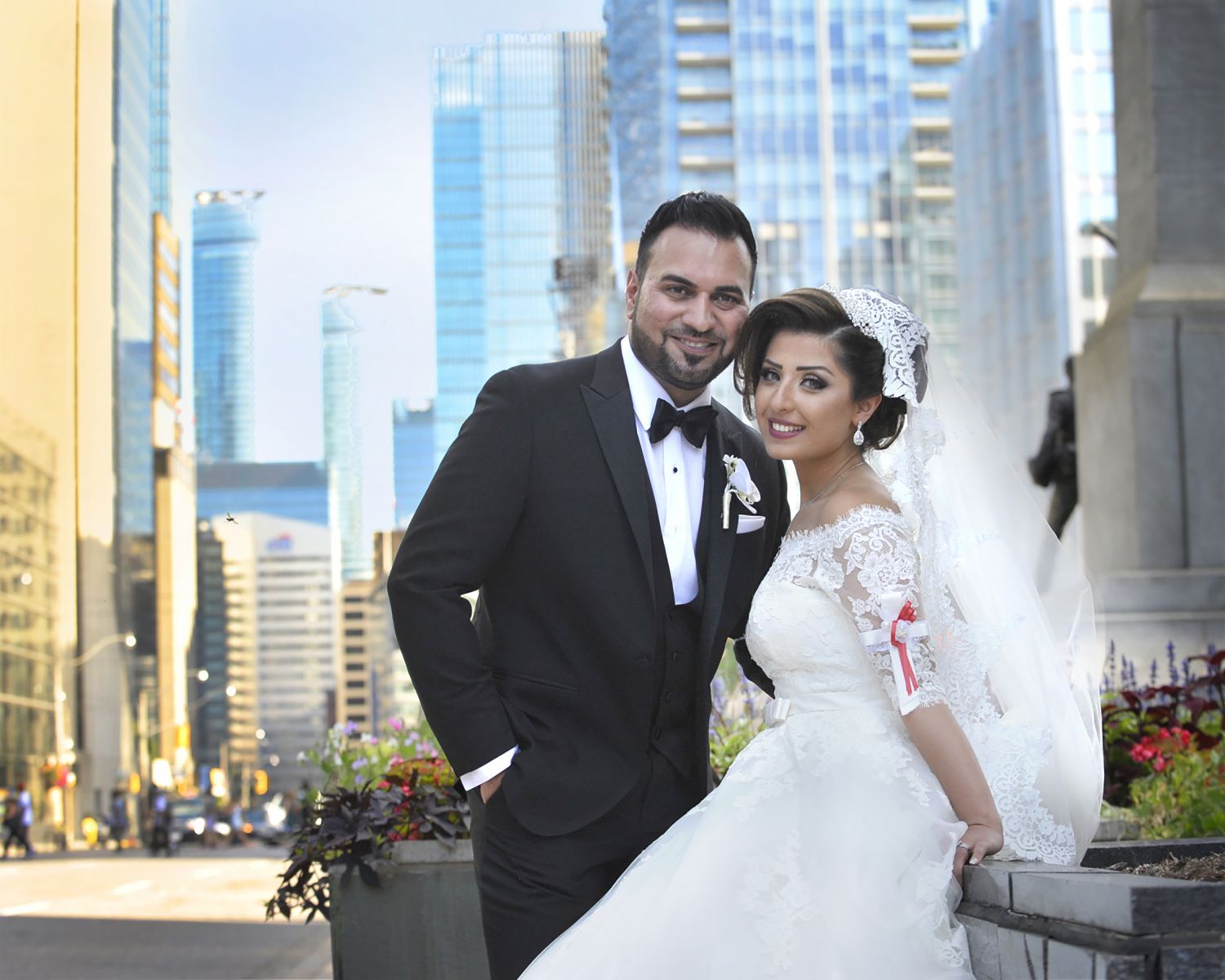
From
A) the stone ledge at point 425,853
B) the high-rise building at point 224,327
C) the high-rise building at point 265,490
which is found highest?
the high-rise building at point 224,327

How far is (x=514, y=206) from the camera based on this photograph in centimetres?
14488

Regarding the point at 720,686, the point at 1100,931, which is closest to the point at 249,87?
the point at 720,686

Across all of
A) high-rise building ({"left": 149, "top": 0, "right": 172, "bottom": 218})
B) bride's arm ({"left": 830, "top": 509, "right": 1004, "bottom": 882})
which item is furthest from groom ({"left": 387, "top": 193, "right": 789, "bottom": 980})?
high-rise building ({"left": 149, "top": 0, "right": 172, "bottom": 218})

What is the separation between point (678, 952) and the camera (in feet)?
10.2

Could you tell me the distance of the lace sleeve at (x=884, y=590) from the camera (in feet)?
11.0

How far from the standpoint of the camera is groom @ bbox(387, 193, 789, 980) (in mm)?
3631

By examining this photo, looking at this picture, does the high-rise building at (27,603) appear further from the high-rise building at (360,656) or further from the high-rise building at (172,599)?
the high-rise building at (360,656)

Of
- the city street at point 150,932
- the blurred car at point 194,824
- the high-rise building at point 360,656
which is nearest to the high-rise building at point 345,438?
the high-rise building at point 360,656

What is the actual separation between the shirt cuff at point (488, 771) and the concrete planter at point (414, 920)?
5.35 feet

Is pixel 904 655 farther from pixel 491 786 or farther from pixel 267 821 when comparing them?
pixel 267 821

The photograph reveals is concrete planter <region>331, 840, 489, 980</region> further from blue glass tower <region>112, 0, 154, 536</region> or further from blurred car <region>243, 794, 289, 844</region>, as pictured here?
blue glass tower <region>112, 0, 154, 536</region>

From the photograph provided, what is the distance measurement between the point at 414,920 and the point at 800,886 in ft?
7.66

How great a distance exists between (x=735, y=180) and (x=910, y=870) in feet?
349

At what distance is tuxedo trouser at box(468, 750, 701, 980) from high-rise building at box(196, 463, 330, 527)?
410 ft
